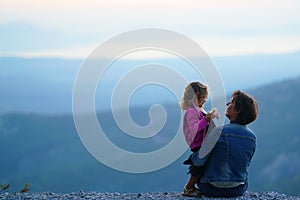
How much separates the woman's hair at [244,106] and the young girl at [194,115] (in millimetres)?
486

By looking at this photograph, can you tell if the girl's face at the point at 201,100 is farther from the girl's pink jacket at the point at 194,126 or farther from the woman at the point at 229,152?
the woman at the point at 229,152

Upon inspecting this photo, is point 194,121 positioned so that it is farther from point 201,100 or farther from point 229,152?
point 229,152

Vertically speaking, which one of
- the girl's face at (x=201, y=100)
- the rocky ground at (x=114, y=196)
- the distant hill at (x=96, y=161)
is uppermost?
the girl's face at (x=201, y=100)

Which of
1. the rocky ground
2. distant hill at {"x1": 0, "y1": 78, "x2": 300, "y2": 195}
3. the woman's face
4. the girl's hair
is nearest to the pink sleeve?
the girl's hair

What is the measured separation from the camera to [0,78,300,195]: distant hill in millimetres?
80562

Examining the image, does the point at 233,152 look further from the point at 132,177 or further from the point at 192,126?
the point at 132,177

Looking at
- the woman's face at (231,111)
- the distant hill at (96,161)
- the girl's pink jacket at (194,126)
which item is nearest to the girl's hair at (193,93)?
the girl's pink jacket at (194,126)

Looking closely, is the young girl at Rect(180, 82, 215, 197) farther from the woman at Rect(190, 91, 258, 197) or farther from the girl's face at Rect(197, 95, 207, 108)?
the woman at Rect(190, 91, 258, 197)

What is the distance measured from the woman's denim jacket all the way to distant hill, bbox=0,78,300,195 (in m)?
59.6

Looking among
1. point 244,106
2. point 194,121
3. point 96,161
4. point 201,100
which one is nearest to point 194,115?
point 194,121

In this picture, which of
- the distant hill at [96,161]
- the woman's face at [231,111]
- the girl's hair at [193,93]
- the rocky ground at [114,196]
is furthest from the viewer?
the distant hill at [96,161]

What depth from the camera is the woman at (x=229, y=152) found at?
32.3 feet

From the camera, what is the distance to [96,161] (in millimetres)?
90250

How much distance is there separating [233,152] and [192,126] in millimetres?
747
